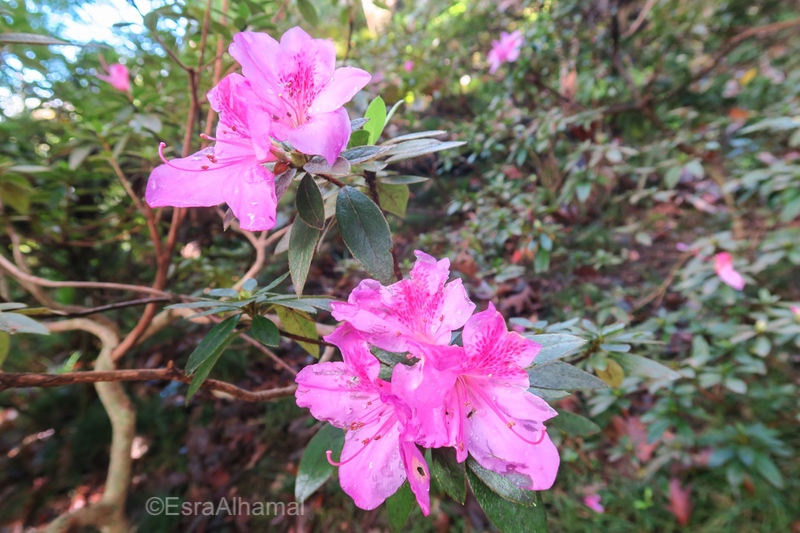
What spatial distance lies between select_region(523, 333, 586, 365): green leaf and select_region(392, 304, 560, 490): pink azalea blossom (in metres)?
0.05

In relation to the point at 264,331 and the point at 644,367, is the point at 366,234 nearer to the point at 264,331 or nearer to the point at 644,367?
the point at 264,331

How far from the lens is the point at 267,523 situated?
1.44 meters

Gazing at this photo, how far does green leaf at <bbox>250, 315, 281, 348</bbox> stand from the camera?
0.49m

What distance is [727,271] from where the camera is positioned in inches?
46.9

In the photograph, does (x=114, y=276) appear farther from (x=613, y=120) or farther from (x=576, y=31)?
(x=613, y=120)

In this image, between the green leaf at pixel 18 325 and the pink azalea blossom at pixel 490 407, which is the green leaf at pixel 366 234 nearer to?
the pink azalea blossom at pixel 490 407

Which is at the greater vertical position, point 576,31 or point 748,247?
point 576,31

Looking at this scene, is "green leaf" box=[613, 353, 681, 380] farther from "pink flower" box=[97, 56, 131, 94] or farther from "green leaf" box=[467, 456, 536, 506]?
"pink flower" box=[97, 56, 131, 94]

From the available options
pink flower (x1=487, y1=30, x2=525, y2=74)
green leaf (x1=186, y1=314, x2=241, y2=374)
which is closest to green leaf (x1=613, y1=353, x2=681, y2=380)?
green leaf (x1=186, y1=314, x2=241, y2=374)

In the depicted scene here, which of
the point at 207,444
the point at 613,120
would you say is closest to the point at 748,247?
the point at 613,120

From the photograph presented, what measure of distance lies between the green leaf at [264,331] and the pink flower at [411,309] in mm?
115

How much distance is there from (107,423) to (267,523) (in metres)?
0.90

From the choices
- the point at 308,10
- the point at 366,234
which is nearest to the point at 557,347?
the point at 366,234

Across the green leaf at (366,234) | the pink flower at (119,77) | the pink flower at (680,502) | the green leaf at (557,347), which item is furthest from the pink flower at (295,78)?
the pink flower at (680,502)
